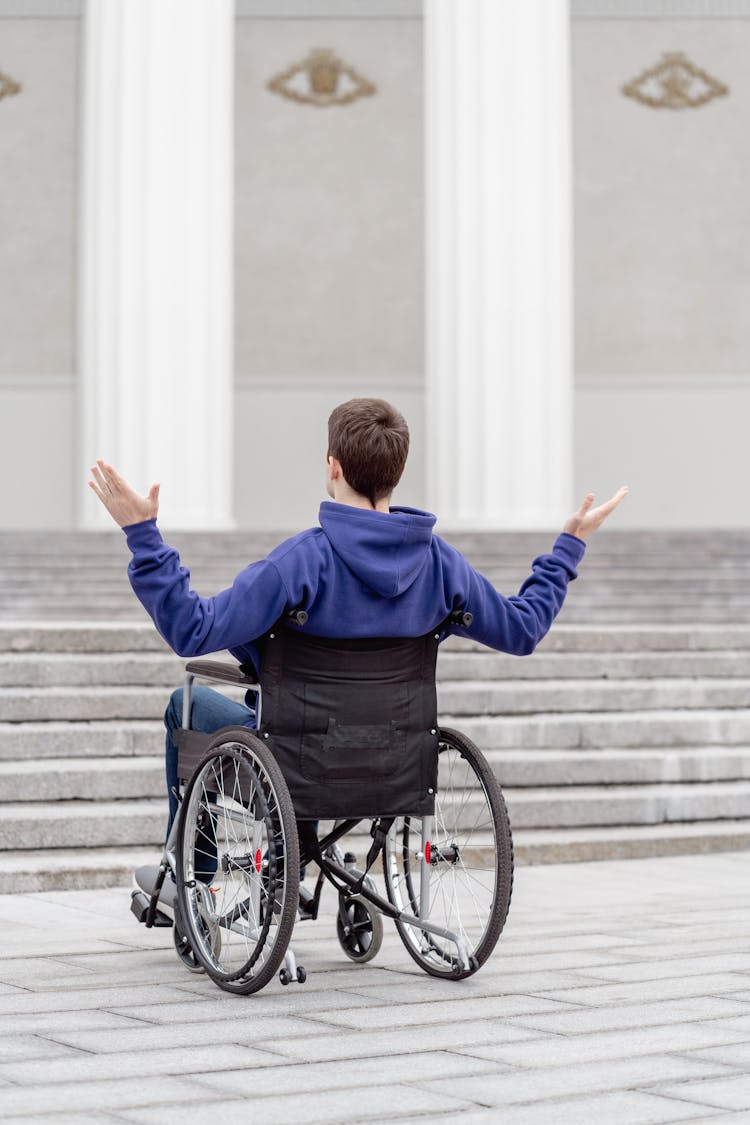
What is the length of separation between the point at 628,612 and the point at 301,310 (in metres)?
9.12

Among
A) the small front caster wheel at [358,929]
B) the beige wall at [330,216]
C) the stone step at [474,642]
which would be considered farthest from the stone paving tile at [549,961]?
the beige wall at [330,216]

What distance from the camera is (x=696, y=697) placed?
25.0ft

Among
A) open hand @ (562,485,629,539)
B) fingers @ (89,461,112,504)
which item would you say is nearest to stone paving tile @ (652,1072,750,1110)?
open hand @ (562,485,629,539)

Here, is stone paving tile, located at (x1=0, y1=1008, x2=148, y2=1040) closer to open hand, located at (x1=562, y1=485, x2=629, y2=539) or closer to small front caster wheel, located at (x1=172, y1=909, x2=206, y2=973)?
small front caster wheel, located at (x1=172, y1=909, x2=206, y2=973)

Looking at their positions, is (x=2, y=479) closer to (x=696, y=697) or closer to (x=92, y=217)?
(x=92, y=217)

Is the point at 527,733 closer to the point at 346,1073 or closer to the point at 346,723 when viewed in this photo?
the point at 346,723

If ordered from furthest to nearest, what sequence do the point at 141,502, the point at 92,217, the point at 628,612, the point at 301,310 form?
1. the point at 301,310
2. the point at 92,217
3. the point at 628,612
4. the point at 141,502

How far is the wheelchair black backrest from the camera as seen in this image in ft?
12.6

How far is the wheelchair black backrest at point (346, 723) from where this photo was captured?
383 cm

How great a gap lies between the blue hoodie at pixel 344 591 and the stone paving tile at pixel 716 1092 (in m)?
1.25

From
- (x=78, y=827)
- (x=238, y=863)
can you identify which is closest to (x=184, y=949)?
(x=238, y=863)

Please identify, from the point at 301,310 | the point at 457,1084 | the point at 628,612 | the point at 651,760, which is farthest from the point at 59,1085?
the point at 301,310

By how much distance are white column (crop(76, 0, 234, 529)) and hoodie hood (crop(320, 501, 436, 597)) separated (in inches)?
360

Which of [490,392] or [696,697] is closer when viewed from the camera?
[696,697]
